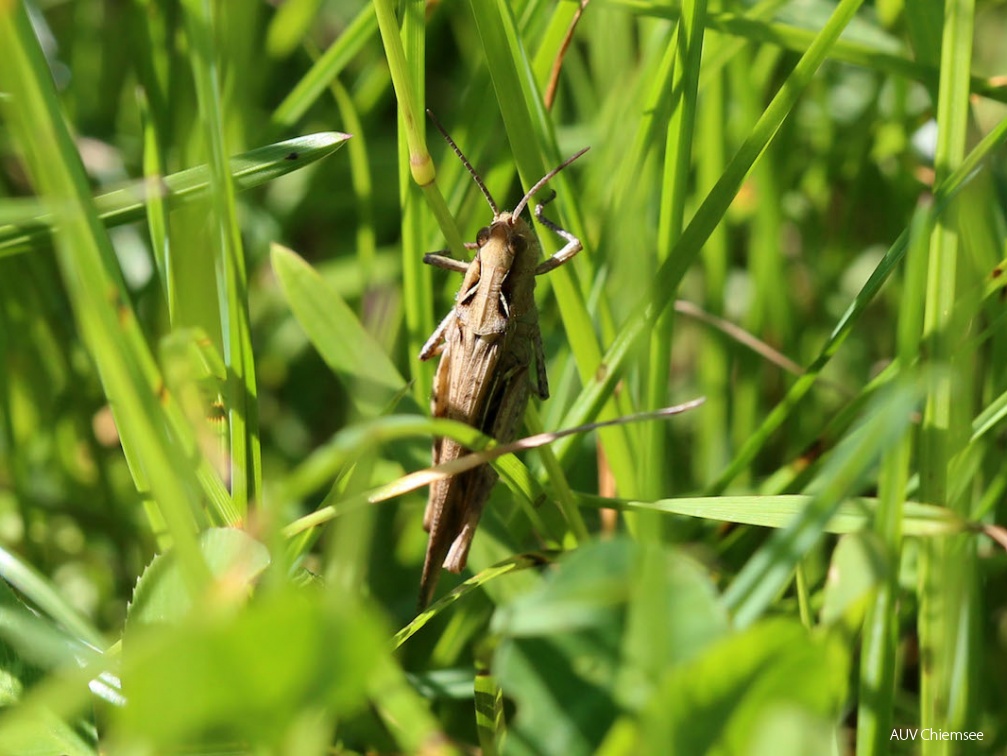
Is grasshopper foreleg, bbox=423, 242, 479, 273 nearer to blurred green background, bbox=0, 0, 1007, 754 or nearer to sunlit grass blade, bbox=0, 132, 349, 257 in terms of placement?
blurred green background, bbox=0, 0, 1007, 754

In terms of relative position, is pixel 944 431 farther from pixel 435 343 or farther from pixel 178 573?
pixel 178 573

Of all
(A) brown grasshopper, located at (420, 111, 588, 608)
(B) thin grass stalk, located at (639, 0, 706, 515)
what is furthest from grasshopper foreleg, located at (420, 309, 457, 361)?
(B) thin grass stalk, located at (639, 0, 706, 515)

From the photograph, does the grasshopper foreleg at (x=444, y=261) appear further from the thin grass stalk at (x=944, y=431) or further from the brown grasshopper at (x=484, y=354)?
the thin grass stalk at (x=944, y=431)

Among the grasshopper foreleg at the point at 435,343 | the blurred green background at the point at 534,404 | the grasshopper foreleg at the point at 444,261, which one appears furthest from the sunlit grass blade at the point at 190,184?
the grasshopper foreleg at the point at 435,343

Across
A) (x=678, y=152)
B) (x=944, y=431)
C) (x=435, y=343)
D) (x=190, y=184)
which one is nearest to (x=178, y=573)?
(x=190, y=184)

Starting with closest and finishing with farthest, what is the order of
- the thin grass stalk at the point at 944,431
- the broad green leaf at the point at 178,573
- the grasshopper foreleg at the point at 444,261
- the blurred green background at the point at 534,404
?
the blurred green background at the point at 534,404 < the broad green leaf at the point at 178,573 < the thin grass stalk at the point at 944,431 < the grasshopper foreleg at the point at 444,261

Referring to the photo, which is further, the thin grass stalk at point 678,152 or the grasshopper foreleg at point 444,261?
the grasshopper foreleg at point 444,261
